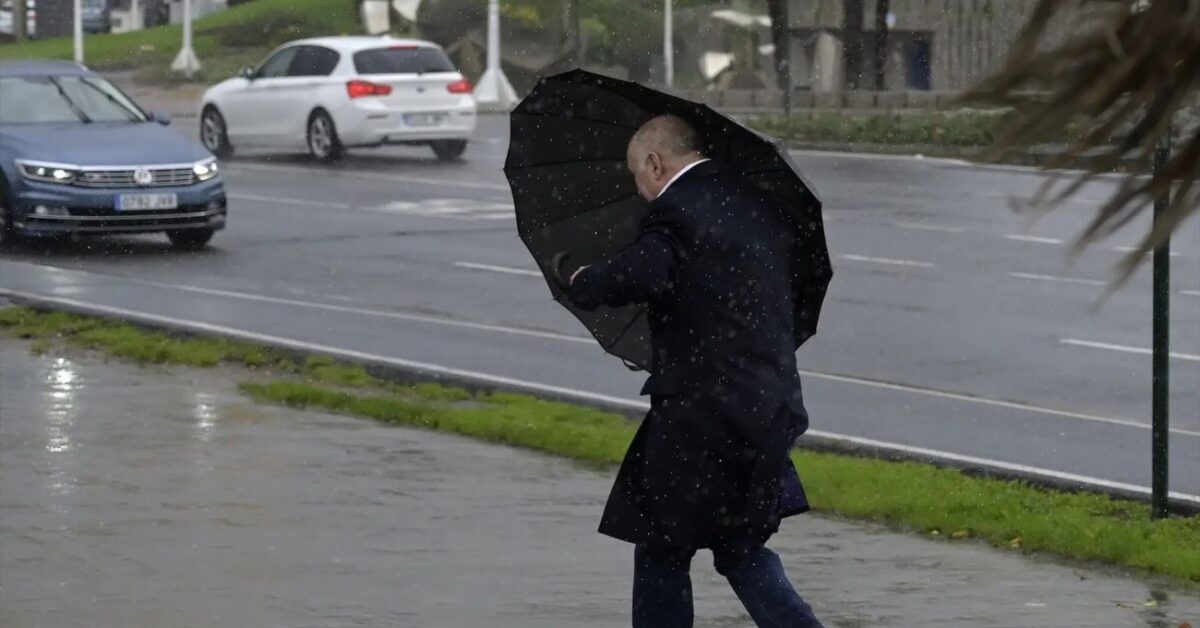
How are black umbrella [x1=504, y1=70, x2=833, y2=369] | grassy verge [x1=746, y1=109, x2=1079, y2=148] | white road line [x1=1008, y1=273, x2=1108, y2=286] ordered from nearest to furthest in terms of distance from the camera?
black umbrella [x1=504, y1=70, x2=833, y2=369] < white road line [x1=1008, y1=273, x2=1108, y2=286] < grassy verge [x1=746, y1=109, x2=1079, y2=148]

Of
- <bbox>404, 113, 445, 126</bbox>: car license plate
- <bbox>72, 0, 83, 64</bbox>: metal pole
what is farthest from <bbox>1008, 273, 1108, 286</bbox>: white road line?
<bbox>72, 0, 83, 64</bbox>: metal pole

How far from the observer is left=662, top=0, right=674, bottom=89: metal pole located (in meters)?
46.4

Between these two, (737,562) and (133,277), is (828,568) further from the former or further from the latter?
(133,277)

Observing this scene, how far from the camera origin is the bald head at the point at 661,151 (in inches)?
205

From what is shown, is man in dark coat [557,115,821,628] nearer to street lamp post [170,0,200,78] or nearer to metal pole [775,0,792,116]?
metal pole [775,0,792,116]

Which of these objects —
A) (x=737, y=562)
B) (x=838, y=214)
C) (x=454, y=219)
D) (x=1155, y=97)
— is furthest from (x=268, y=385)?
(x=838, y=214)

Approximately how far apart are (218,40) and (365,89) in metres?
29.2

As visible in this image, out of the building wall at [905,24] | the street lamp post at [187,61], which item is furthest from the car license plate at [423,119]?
the street lamp post at [187,61]

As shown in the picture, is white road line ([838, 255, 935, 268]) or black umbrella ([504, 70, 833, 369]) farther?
white road line ([838, 255, 935, 268])

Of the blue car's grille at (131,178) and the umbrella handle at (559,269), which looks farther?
→ the blue car's grille at (131,178)

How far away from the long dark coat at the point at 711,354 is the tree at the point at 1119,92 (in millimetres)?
2597

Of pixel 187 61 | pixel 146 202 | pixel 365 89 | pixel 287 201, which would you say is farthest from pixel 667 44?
pixel 146 202

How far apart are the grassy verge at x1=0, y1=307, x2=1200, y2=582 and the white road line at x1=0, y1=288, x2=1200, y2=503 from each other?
0.22 metres

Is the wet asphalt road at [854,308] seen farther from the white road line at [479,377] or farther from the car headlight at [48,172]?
the car headlight at [48,172]
